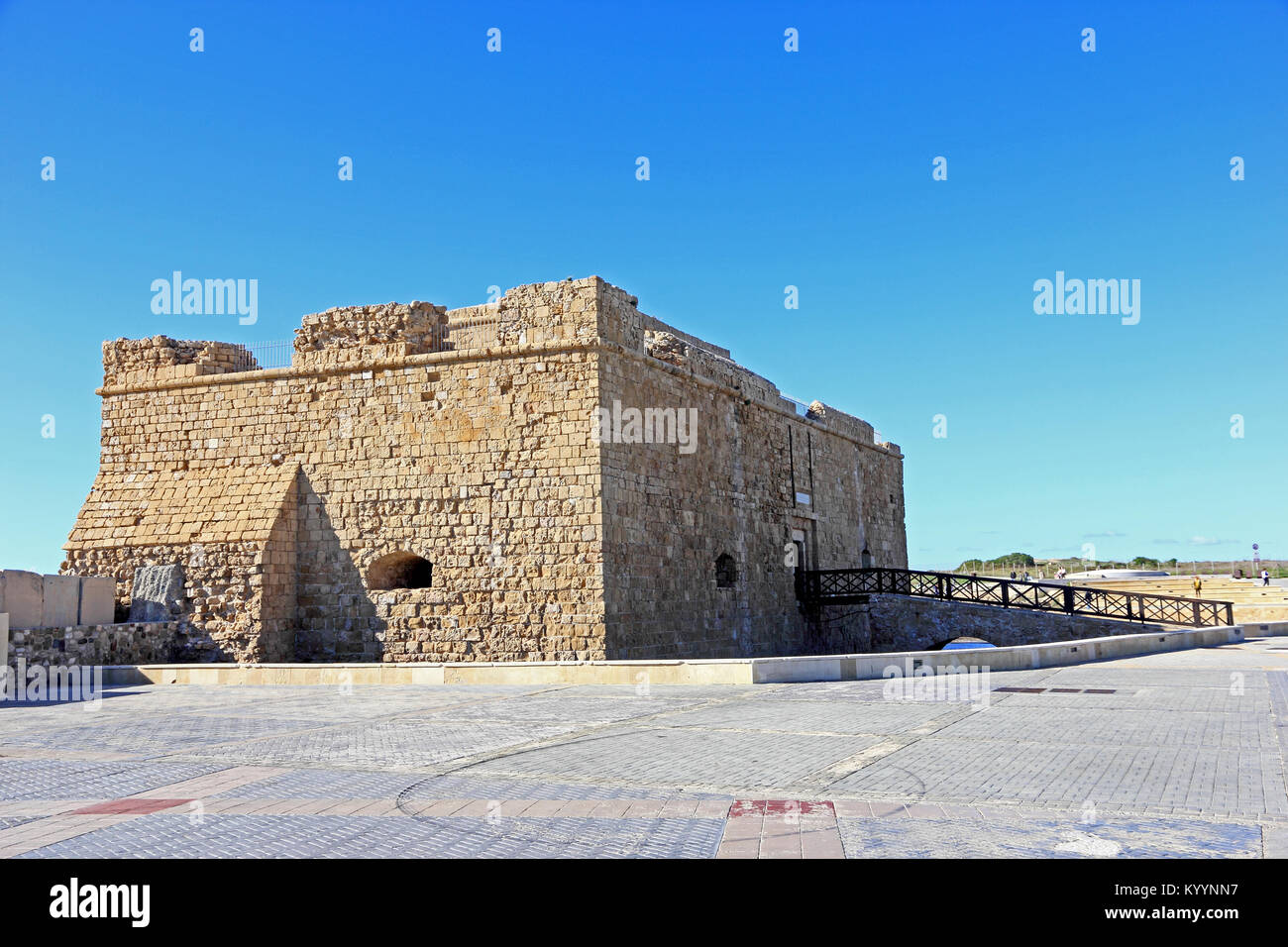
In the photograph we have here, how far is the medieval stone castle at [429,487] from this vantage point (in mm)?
15219

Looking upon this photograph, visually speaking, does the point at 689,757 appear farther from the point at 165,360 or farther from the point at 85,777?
the point at 165,360

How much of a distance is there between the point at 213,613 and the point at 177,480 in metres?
2.99

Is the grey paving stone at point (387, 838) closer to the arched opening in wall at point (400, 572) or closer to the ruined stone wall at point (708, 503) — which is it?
the ruined stone wall at point (708, 503)

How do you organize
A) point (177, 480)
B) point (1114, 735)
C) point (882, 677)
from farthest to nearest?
point (177, 480) < point (882, 677) < point (1114, 735)

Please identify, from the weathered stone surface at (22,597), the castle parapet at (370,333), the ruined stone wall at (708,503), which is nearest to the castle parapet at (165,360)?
the castle parapet at (370,333)

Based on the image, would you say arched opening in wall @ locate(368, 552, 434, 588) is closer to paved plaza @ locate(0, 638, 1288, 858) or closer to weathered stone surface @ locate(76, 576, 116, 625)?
weathered stone surface @ locate(76, 576, 116, 625)

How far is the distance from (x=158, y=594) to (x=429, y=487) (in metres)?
4.96

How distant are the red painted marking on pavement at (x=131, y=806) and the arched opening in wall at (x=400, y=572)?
10.8m

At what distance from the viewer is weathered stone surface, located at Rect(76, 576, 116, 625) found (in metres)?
14.9

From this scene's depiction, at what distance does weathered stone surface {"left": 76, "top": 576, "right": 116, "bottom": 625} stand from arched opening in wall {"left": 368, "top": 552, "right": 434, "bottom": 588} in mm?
4114

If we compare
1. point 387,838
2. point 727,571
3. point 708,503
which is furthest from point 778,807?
point 727,571

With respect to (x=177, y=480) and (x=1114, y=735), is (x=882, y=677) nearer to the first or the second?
(x=1114, y=735)
